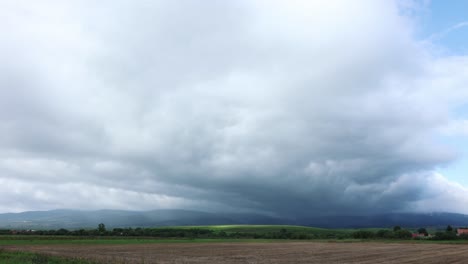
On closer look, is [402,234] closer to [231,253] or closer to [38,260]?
[231,253]

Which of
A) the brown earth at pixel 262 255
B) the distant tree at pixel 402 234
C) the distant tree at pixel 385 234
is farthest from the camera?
the distant tree at pixel 385 234

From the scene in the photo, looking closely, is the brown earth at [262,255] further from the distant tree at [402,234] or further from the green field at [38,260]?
the distant tree at [402,234]

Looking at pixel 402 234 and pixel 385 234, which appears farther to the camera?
pixel 385 234

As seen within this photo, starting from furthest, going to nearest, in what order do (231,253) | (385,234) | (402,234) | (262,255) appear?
(385,234) → (402,234) → (231,253) → (262,255)

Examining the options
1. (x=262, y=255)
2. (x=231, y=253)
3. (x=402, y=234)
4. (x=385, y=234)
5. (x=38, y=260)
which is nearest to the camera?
(x=38, y=260)

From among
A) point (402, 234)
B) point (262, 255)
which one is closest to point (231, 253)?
point (262, 255)

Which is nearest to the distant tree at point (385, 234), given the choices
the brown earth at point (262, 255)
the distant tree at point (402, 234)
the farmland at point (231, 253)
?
the distant tree at point (402, 234)

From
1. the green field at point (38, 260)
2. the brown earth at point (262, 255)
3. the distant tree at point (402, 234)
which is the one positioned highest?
the distant tree at point (402, 234)

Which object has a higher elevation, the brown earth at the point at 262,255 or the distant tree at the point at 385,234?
the distant tree at the point at 385,234

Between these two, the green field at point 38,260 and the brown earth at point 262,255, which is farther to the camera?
the brown earth at point 262,255

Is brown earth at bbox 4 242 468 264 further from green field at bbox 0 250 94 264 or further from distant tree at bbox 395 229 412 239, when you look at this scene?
distant tree at bbox 395 229 412 239

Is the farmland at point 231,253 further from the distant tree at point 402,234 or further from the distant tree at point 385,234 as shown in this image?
the distant tree at point 385,234

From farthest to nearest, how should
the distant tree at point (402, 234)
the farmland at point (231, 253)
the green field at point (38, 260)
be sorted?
the distant tree at point (402, 234)
the farmland at point (231, 253)
the green field at point (38, 260)

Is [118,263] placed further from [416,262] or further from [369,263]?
[416,262]
